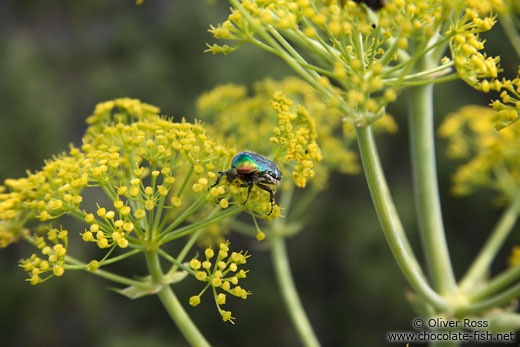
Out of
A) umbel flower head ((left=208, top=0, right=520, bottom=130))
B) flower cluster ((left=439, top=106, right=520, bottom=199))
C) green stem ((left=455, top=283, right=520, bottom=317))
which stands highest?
umbel flower head ((left=208, top=0, right=520, bottom=130))

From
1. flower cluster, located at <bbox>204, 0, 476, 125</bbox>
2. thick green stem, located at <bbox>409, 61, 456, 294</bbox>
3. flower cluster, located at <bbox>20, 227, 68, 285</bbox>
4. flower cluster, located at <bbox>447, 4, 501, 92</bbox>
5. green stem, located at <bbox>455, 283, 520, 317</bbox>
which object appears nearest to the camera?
flower cluster, located at <bbox>204, 0, 476, 125</bbox>

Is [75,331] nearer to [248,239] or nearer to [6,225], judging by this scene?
[248,239]

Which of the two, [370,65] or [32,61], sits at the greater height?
[32,61]

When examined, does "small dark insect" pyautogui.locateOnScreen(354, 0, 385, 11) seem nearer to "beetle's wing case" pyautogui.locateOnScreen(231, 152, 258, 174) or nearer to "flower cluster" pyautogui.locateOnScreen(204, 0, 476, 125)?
"flower cluster" pyautogui.locateOnScreen(204, 0, 476, 125)

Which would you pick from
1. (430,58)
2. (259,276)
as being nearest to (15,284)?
(259,276)

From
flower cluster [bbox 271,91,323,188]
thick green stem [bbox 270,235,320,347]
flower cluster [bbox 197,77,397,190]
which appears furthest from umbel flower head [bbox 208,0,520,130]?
thick green stem [bbox 270,235,320,347]

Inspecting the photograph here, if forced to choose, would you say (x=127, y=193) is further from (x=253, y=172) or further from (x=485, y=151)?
(x=485, y=151)

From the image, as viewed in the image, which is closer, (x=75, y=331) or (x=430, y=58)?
(x=430, y=58)
